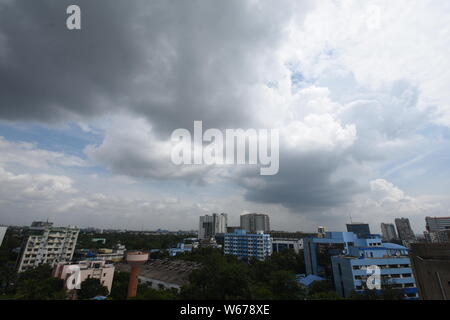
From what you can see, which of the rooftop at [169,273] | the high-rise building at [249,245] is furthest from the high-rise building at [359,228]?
the rooftop at [169,273]

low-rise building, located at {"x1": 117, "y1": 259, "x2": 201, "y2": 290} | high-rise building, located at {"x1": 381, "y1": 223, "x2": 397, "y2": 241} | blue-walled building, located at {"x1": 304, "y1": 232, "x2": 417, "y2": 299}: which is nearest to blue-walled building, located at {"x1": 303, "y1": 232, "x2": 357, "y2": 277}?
blue-walled building, located at {"x1": 304, "y1": 232, "x2": 417, "y2": 299}

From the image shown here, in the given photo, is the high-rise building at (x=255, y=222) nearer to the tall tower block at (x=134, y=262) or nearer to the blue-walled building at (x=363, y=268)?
the blue-walled building at (x=363, y=268)

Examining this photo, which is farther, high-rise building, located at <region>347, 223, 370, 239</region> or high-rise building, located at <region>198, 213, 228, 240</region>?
high-rise building, located at <region>198, 213, 228, 240</region>

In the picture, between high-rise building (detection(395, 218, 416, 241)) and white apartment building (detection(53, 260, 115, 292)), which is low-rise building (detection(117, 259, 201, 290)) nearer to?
white apartment building (detection(53, 260, 115, 292))

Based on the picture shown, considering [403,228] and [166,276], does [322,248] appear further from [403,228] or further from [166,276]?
[403,228]
